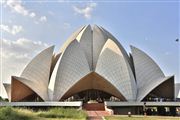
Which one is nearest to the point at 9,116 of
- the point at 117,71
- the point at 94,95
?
the point at 117,71

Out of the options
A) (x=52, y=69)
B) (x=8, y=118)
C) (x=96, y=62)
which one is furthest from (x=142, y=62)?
(x=8, y=118)

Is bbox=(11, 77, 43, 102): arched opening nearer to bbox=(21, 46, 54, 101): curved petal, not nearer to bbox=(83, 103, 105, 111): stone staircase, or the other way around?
bbox=(21, 46, 54, 101): curved petal

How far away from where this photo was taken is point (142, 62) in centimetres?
3803

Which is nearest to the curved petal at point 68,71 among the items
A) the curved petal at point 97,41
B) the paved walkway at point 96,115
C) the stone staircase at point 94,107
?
the curved petal at point 97,41

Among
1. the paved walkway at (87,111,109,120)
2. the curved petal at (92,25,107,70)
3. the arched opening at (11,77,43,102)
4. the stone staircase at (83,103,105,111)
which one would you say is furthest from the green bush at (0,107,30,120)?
the curved petal at (92,25,107,70)

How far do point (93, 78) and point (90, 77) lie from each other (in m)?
0.55

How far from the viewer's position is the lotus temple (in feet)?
114

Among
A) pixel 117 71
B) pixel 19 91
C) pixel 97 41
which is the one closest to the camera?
pixel 117 71

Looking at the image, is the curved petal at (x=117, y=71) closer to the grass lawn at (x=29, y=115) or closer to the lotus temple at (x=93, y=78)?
the lotus temple at (x=93, y=78)

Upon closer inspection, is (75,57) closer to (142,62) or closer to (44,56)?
(44,56)

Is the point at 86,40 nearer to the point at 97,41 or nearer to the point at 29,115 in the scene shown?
the point at 97,41

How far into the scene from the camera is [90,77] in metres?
36.4

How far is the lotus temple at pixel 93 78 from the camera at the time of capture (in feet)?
114

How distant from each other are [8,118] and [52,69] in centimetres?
2513
